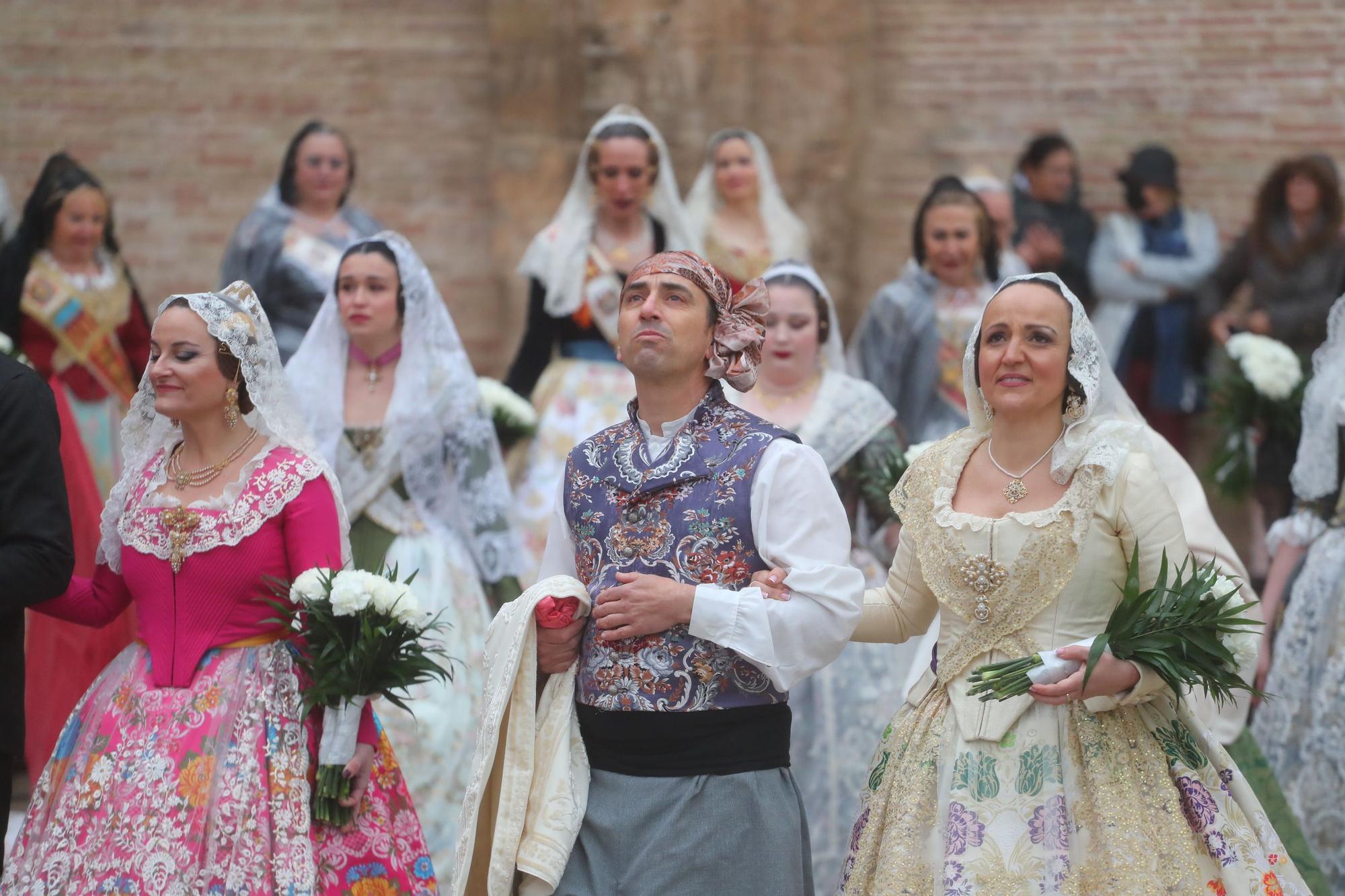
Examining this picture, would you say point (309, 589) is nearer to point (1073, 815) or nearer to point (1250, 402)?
point (1073, 815)

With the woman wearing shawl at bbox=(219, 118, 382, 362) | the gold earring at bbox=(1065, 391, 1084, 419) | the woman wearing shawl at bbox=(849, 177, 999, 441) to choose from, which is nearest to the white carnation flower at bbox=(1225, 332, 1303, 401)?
the woman wearing shawl at bbox=(849, 177, 999, 441)

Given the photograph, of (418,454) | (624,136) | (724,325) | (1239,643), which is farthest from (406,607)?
(624,136)

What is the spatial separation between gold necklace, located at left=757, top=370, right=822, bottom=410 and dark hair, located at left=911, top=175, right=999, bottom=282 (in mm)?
1842

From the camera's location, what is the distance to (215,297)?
190 inches

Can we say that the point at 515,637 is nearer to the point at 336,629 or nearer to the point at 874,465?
the point at 336,629

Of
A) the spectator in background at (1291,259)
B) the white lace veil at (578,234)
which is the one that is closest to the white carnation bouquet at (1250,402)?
the spectator in background at (1291,259)

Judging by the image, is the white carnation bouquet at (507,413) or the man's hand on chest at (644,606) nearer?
the man's hand on chest at (644,606)

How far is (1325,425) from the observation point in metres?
6.54

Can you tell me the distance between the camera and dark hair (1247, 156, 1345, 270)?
374 inches

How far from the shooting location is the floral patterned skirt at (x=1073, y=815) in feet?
13.5

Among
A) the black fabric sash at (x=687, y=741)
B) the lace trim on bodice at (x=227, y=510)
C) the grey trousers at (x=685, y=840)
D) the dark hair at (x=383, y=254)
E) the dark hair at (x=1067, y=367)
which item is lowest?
the grey trousers at (x=685, y=840)

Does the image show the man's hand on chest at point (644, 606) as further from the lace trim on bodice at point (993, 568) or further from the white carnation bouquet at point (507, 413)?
the white carnation bouquet at point (507, 413)

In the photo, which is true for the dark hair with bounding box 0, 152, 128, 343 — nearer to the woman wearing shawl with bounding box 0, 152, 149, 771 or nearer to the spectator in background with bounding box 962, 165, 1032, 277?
the woman wearing shawl with bounding box 0, 152, 149, 771

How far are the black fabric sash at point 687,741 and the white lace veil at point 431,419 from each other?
2.22 metres
